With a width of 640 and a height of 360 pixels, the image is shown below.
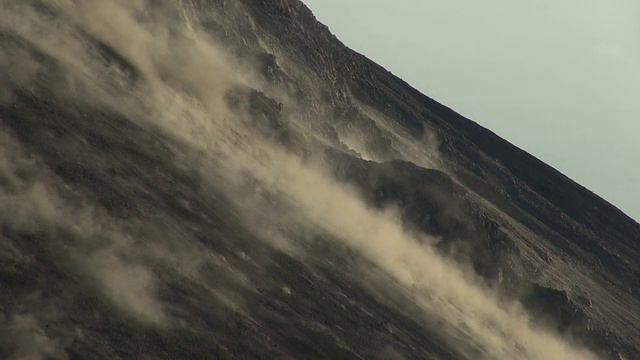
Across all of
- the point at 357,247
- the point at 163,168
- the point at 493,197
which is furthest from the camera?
the point at 493,197

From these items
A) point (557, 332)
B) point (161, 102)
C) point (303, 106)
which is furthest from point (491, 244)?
point (161, 102)

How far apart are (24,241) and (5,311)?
2306 mm

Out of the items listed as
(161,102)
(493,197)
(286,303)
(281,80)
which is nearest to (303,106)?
(281,80)

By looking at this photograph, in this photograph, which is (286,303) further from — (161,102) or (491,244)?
(491,244)

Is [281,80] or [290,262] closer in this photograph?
[290,262]

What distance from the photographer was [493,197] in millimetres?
72688

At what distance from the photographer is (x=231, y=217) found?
95.1 feet

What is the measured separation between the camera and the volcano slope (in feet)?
67.4

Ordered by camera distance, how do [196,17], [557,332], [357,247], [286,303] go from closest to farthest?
[286,303], [357,247], [196,17], [557,332]

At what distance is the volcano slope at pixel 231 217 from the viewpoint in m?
20.5

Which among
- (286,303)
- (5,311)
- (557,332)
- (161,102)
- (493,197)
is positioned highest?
(493,197)

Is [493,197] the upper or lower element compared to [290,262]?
upper

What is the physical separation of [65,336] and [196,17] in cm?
2694

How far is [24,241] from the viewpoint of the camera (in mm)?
19922
